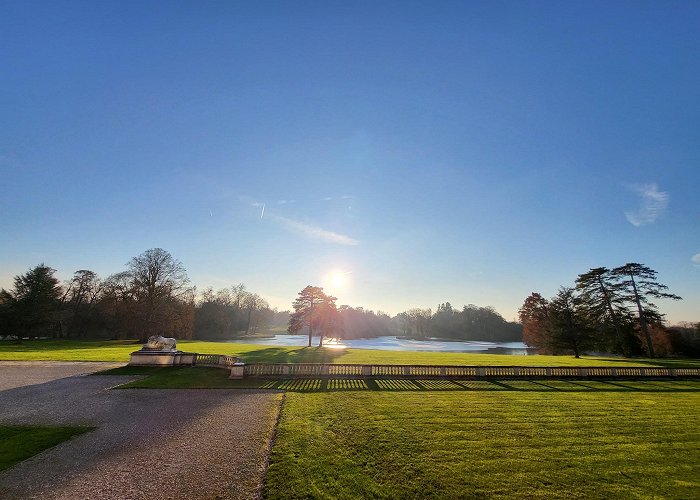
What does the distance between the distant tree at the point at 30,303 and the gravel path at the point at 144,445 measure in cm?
4965

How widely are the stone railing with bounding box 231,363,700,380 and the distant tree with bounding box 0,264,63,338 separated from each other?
52.9m

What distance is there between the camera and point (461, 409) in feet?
45.4

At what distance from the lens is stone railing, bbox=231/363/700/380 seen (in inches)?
860

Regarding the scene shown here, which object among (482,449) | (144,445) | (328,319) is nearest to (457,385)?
(482,449)

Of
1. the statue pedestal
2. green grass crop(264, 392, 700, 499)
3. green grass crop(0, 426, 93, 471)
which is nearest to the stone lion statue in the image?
the statue pedestal

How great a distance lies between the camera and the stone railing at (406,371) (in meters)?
21.8

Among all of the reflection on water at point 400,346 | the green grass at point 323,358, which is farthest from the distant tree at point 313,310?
the green grass at point 323,358

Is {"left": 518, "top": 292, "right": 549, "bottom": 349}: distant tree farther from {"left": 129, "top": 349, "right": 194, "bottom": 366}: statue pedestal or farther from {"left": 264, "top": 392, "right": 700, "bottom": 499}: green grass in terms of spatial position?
{"left": 129, "top": 349, "right": 194, "bottom": 366}: statue pedestal

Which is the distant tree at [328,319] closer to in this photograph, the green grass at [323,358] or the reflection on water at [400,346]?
the reflection on water at [400,346]

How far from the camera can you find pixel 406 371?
22.8 metres

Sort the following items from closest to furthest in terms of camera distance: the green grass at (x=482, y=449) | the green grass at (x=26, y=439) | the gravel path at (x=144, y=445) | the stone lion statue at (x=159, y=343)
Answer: the gravel path at (x=144, y=445) < the green grass at (x=482, y=449) < the green grass at (x=26, y=439) < the stone lion statue at (x=159, y=343)

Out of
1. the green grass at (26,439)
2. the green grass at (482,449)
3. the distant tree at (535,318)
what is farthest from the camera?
the distant tree at (535,318)

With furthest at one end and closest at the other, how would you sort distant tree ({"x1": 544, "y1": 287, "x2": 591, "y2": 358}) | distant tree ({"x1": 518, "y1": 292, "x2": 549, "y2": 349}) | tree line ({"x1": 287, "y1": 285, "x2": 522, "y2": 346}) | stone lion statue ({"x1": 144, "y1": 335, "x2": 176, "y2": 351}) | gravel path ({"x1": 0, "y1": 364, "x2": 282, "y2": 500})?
tree line ({"x1": 287, "y1": 285, "x2": 522, "y2": 346}), distant tree ({"x1": 518, "y1": 292, "x2": 549, "y2": 349}), distant tree ({"x1": 544, "y1": 287, "x2": 591, "y2": 358}), stone lion statue ({"x1": 144, "y1": 335, "x2": 176, "y2": 351}), gravel path ({"x1": 0, "y1": 364, "x2": 282, "y2": 500})

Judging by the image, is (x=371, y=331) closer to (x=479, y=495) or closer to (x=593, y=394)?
(x=593, y=394)
